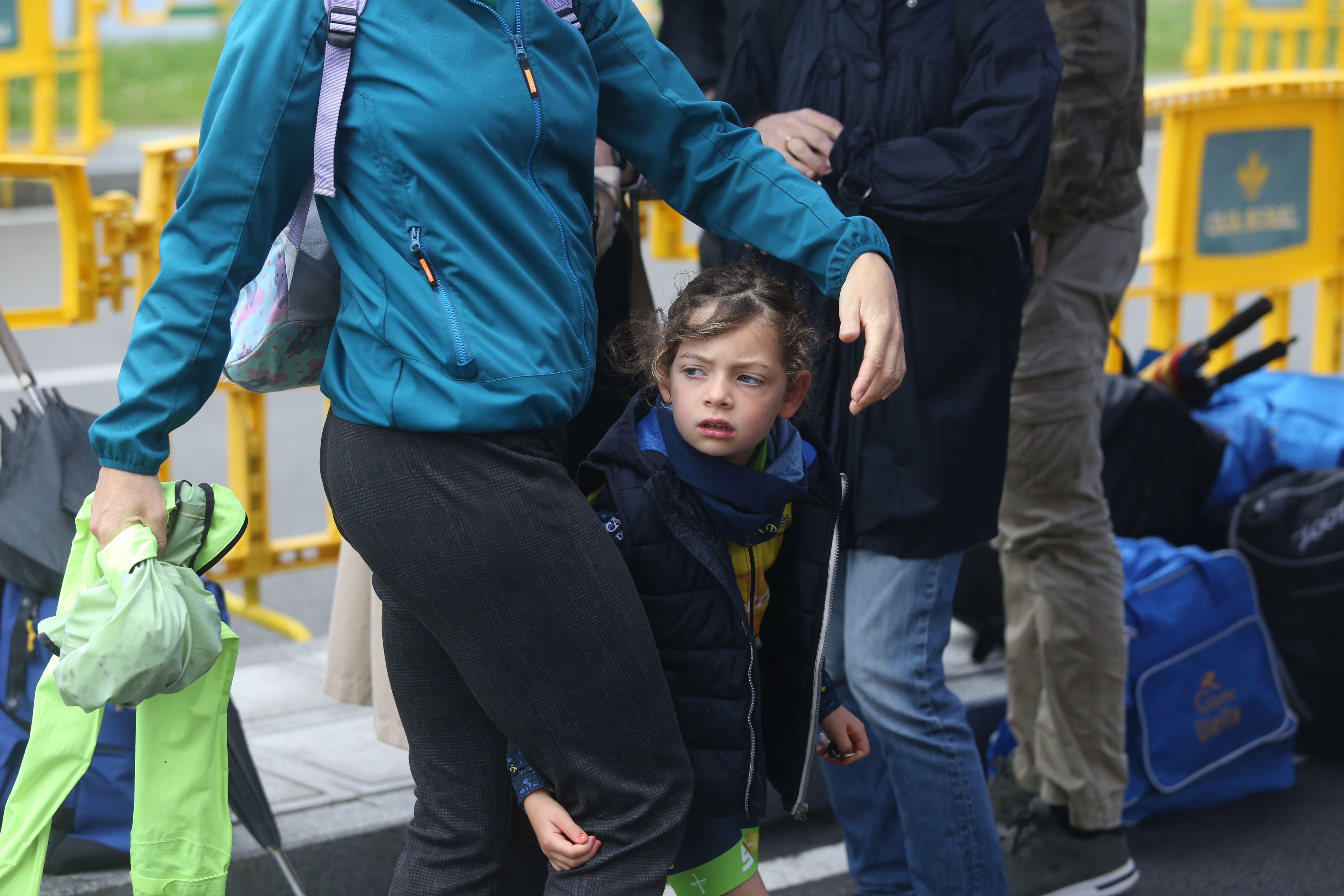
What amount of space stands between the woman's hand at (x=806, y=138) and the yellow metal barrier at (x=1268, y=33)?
495 inches

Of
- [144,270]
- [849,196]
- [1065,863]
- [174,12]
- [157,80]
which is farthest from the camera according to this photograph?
[157,80]

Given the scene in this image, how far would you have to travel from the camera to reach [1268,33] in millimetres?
14594

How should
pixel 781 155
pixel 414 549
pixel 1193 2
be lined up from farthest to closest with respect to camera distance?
1. pixel 1193 2
2. pixel 781 155
3. pixel 414 549

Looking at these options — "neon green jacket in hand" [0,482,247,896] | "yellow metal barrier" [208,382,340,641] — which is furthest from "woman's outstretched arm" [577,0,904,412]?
"yellow metal barrier" [208,382,340,641]

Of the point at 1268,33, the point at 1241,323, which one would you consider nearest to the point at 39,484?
the point at 1241,323

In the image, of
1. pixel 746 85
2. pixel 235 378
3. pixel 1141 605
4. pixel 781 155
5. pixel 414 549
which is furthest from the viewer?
pixel 1141 605

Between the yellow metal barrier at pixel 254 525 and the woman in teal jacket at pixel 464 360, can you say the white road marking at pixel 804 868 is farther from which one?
the yellow metal barrier at pixel 254 525

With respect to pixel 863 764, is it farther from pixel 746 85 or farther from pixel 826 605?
pixel 746 85

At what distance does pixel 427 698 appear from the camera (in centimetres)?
206

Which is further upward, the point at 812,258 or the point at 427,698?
the point at 812,258

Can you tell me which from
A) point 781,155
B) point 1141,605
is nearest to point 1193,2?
point 1141,605

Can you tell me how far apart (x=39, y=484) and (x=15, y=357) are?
0.80 ft

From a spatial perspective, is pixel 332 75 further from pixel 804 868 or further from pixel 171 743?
pixel 804 868

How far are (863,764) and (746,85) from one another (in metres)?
1.27
